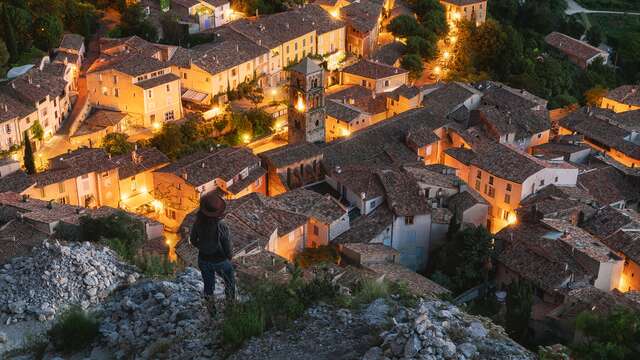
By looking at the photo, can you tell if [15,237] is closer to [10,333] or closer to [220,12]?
[10,333]

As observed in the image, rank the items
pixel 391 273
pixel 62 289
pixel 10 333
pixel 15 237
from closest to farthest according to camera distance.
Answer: pixel 10 333
pixel 62 289
pixel 15 237
pixel 391 273

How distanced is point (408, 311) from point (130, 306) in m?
5.10

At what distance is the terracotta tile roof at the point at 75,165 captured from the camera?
33375 millimetres

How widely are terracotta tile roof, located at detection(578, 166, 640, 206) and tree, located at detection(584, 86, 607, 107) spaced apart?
1714cm

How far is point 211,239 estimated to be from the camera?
41.8 feet

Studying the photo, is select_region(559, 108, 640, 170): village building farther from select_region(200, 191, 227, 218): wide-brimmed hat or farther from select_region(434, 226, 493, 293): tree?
select_region(200, 191, 227, 218): wide-brimmed hat

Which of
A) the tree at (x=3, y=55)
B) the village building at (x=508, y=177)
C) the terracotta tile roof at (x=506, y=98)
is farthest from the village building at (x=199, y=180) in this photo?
the terracotta tile roof at (x=506, y=98)

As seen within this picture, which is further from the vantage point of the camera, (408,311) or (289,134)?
(289,134)

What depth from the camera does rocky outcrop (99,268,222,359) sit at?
12.7 m

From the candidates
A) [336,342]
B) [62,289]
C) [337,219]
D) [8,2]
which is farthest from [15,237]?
[8,2]

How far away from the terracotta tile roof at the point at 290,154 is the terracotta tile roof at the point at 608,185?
40.2 ft

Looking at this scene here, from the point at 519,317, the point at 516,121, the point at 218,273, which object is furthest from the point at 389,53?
the point at 218,273

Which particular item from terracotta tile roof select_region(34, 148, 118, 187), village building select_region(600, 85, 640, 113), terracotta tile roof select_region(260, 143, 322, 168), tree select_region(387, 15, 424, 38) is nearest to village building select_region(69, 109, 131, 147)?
terracotta tile roof select_region(34, 148, 118, 187)

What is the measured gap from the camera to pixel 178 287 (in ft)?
47.9
